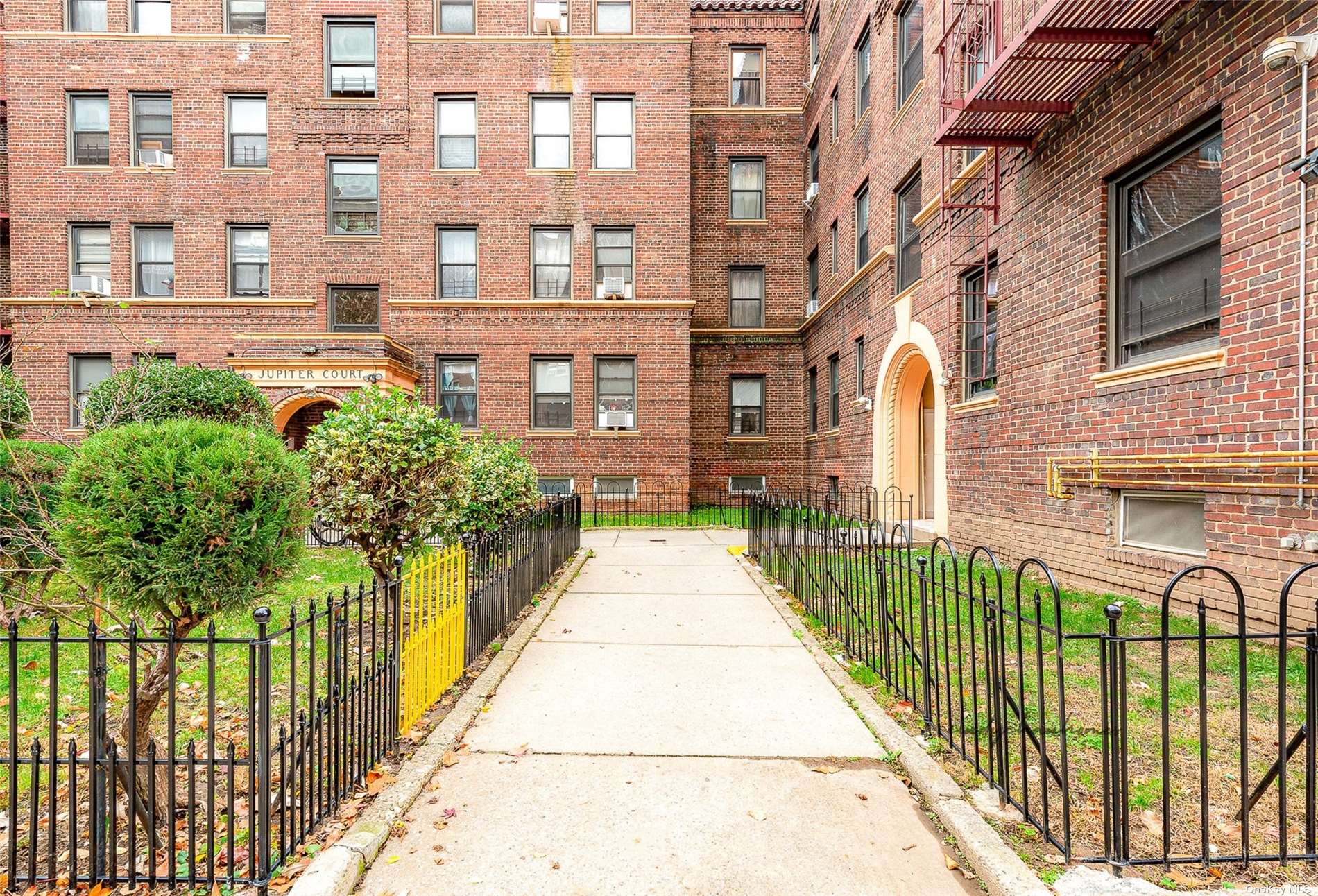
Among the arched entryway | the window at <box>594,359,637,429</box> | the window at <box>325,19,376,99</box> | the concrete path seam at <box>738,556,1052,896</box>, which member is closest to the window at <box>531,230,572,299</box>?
the window at <box>594,359,637,429</box>

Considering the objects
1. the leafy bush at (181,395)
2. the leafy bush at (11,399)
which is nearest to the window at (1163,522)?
the leafy bush at (11,399)

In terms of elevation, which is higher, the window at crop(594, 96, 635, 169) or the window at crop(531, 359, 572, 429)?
the window at crop(594, 96, 635, 169)

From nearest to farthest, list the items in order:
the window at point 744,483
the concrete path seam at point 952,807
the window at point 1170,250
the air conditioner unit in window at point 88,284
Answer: the concrete path seam at point 952,807 → the window at point 1170,250 → the air conditioner unit in window at point 88,284 → the window at point 744,483

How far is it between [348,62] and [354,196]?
331 cm

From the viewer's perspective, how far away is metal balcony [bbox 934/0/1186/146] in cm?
637

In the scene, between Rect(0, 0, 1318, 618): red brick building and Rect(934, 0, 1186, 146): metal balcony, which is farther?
Rect(0, 0, 1318, 618): red brick building

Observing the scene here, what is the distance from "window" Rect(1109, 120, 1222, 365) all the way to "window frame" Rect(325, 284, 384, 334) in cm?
1598

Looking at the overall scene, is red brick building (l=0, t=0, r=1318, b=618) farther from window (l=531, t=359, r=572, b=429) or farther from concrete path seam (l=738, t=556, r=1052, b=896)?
concrete path seam (l=738, t=556, r=1052, b=896)

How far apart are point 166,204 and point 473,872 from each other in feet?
67.1

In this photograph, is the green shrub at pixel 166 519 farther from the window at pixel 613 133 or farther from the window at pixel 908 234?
the window at pixel 613 133

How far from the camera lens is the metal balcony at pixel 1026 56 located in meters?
6.37

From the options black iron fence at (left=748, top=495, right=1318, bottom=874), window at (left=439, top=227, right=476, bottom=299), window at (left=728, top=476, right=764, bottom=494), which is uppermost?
window at (left=439, top=227, right=476, bottom=299)

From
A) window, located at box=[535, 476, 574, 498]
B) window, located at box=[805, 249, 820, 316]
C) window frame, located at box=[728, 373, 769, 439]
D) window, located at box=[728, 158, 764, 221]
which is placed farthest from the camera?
window, located at box=[728, 158, 764, 221]

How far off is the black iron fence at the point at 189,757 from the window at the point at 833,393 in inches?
544
